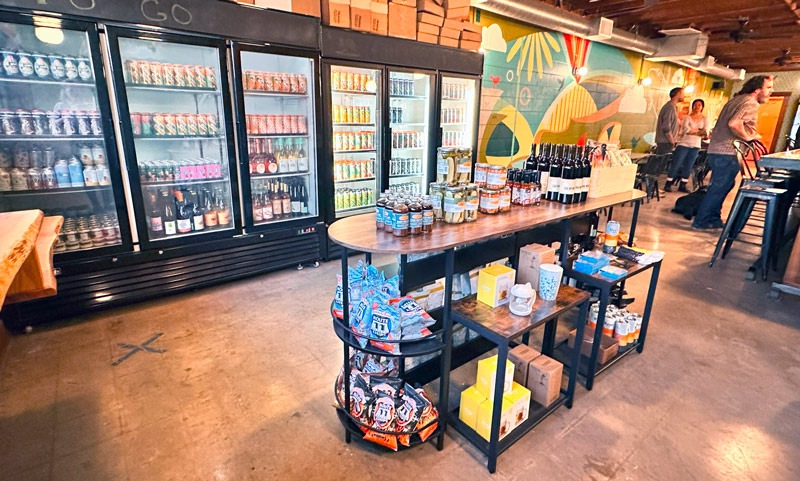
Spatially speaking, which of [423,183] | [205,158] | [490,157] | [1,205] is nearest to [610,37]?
[490,157]

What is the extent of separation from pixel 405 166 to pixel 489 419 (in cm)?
348

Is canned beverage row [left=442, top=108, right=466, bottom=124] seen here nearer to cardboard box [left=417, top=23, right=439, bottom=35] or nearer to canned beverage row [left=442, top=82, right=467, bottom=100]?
canned beverage row [left=442, top=82, right=467, bottom=100]

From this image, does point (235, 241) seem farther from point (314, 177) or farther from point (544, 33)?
point (544, 33)

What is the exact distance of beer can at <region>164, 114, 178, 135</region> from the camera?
3334 mm

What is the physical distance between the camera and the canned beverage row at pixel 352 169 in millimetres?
4391

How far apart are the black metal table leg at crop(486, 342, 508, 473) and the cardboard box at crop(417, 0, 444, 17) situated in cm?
383

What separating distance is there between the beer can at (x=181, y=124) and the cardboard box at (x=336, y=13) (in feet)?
4.84

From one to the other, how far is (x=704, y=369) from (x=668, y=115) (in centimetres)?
682

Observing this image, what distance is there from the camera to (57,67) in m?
2.78

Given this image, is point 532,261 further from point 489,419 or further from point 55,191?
point 55,191

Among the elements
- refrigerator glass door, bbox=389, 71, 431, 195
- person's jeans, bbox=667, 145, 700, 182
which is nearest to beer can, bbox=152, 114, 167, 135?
refrigerator glass door, bbox=389, 71, 431, 195

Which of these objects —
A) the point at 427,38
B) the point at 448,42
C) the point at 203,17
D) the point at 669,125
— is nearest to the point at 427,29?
the point at 427,38

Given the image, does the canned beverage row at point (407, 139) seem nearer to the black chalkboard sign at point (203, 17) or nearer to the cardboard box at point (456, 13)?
the cardboard box at point (456, 13)

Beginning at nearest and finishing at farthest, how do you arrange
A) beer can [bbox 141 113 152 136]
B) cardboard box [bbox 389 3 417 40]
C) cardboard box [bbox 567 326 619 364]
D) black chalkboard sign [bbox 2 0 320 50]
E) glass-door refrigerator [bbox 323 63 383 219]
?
cardboard box [bbox 567 326 619 364] < black chalkboard sign [bbox 2 0 320 50] < beer can [bbox 141 113 152 136] < cardboard box [bbox 389 3 417 40] < glass-door refrigerator [bbox 323 63 383 219]
